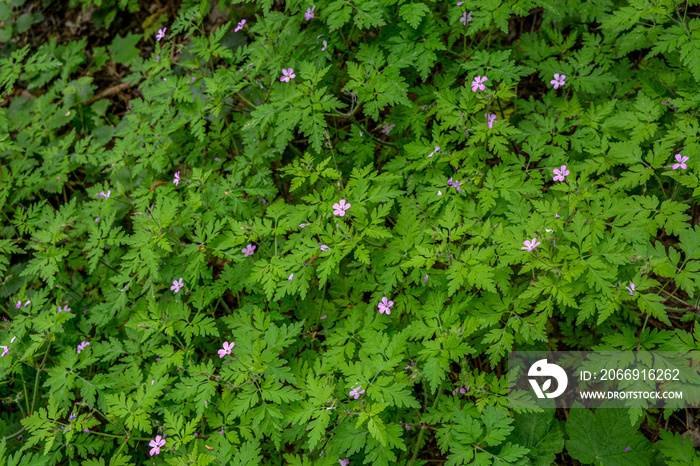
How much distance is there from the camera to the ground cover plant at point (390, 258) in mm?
3123

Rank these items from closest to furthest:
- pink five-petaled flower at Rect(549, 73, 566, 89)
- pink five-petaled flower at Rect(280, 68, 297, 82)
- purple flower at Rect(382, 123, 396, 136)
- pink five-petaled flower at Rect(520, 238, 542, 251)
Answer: pink five-petaled flower at Rect(520, 238, 542, 251)
pink five-petaled flower at Rect(280, 68, 297, 82)
pink five-petaled flower at Rect(549, 73, 566, 89)
purple flower at Rect(382, 123, 396, 136)

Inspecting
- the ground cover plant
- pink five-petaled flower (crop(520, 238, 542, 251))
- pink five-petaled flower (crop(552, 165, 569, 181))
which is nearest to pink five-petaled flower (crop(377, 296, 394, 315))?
the ground cover plant

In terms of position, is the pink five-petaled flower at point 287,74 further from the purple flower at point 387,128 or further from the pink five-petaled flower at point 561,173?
the pink five-petaled flower at point 561,173

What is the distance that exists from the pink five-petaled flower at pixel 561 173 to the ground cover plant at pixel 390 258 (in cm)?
2

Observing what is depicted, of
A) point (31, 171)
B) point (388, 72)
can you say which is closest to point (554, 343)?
point (388, 72)

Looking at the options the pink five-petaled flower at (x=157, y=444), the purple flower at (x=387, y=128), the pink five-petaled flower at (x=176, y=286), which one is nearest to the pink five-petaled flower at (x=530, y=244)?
the purple flower at (x=387, y=128)

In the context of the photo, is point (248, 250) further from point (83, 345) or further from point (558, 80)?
point (558, 80)

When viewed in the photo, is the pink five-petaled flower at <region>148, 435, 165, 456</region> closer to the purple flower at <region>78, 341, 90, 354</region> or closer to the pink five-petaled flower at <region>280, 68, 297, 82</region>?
the purple flower at <region>78, 341, 90, 354</region>

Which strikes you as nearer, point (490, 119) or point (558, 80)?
point (490, 119)

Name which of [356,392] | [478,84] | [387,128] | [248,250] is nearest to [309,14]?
Result: [387,128]

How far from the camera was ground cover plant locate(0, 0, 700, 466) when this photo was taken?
312 cm

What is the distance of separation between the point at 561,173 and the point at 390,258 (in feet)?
4.79

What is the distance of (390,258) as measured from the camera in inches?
135

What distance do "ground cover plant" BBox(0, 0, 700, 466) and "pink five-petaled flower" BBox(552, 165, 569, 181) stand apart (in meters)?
0.02
